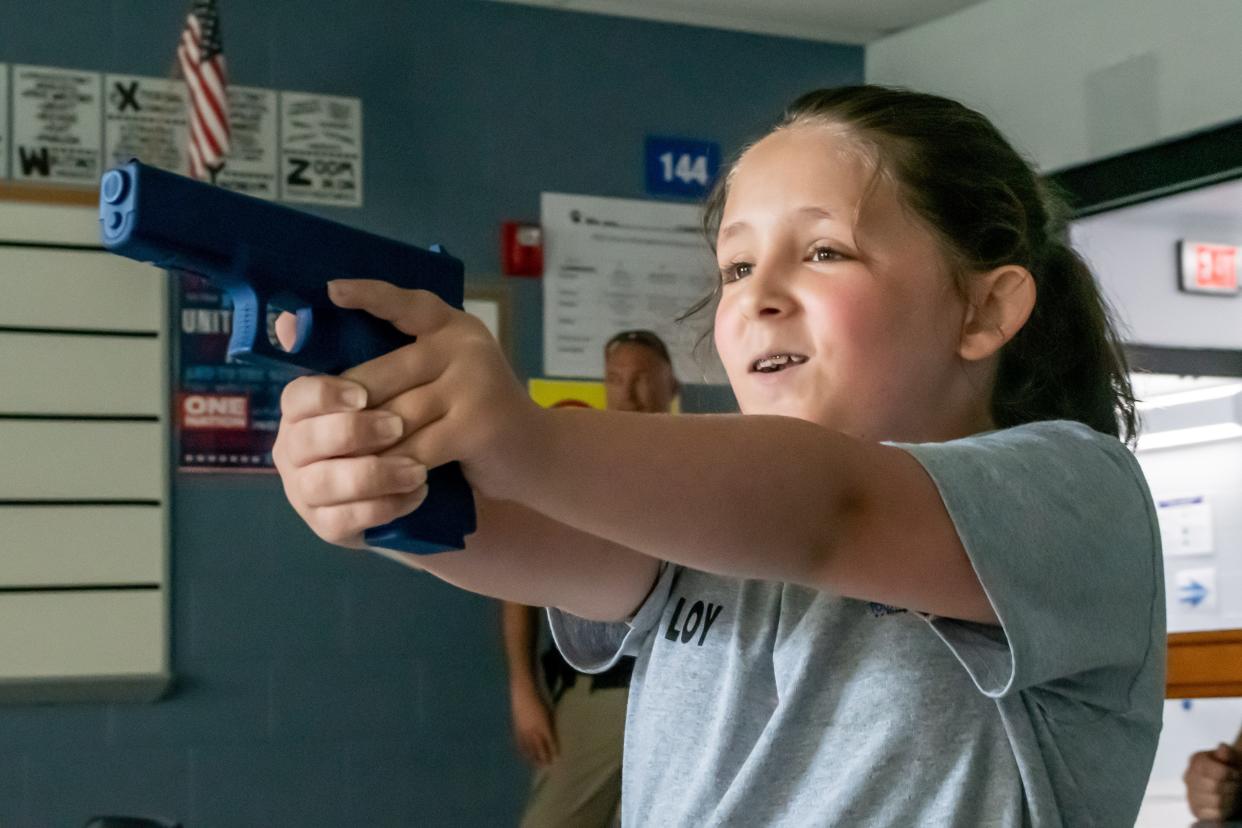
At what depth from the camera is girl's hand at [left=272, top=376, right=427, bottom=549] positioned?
57cm

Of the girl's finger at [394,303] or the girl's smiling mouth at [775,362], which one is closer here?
the girl's finger at [394,303]

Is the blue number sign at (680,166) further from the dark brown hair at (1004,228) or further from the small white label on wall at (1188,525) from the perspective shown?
the dark brown hair at (1004,228)

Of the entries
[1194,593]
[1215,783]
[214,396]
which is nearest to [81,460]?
[214,396]

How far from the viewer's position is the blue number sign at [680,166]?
4113mm

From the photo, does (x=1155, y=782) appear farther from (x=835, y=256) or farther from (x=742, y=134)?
(x=835, y=256)

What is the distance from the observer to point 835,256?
86cm

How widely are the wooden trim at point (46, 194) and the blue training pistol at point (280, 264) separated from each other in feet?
9.98

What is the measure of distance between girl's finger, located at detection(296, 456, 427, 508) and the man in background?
2.82 m

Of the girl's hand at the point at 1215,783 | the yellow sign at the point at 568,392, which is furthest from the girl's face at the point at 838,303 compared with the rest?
the yellow sign at the point at 568,392

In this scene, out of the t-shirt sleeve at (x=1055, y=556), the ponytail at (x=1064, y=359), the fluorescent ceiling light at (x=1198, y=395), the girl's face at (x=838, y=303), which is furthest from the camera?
the fluorescent ceiling light at (x=1198, y=395)

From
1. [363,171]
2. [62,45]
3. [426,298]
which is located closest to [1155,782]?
[363,171]

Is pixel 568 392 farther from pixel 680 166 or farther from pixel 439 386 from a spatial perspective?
pixel 439 386

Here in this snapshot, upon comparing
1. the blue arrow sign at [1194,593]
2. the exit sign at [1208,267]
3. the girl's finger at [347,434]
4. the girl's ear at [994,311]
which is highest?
the exit sign at [1208,267]

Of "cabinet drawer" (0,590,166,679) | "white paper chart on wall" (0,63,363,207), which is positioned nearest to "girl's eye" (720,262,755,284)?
"white paper chart on wall" (0,63,363,207)
